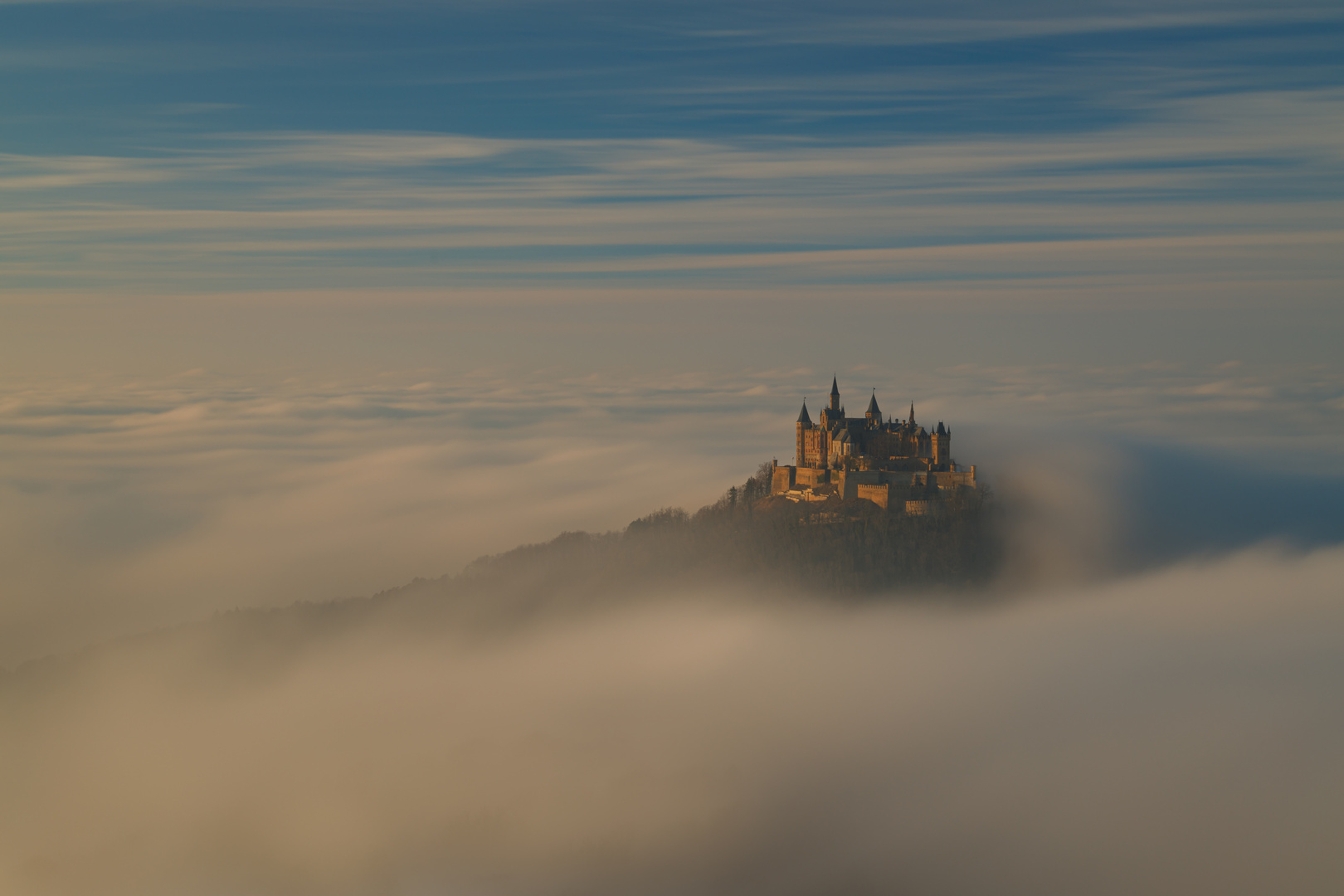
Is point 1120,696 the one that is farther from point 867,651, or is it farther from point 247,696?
point 247,696

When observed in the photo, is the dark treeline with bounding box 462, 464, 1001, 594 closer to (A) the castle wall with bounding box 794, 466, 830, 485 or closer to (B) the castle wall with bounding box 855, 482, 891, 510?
(B) the castle wall with bounding box 855, 482, 891, 510

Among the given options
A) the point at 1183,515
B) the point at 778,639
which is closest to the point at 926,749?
the point at 778,639

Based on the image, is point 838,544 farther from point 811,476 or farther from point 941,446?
point 941,446

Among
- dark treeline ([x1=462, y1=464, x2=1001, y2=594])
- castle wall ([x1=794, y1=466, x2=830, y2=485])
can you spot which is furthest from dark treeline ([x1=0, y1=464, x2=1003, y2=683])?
castle wall ([x1=794, y1=466, x2=830, y2=485])

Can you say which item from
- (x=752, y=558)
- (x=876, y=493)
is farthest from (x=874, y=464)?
(x=752, y=558)

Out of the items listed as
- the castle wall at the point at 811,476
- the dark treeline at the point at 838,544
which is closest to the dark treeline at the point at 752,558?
the dark treeline at the point at 838,544

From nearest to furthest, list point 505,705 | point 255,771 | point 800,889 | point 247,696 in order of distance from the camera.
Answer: point 800,889
point 505,705
point 255,771
point 247,696

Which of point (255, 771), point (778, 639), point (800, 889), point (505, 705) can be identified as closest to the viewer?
point (800, 889)

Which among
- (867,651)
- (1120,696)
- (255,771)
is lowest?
(255,771)
